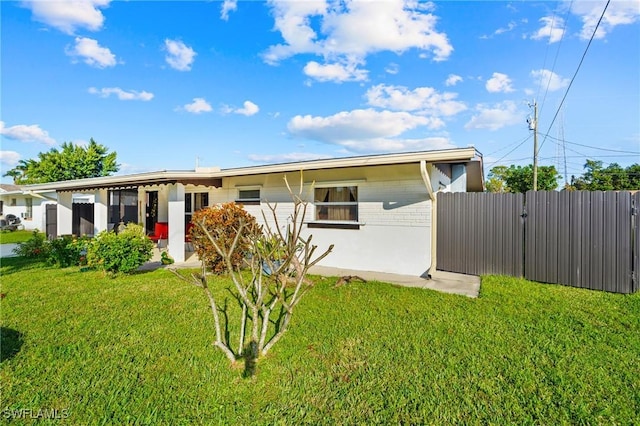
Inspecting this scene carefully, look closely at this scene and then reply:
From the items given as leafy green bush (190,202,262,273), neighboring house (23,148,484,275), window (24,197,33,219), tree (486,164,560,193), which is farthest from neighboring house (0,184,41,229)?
tree (486,164,560,193)

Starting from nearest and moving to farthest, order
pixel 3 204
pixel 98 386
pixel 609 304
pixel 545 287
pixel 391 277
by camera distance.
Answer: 1. pixel 98 386
2. pixel 609 304
3. pixel 545 287
4. pixel 391 277
5. pixel 3 204

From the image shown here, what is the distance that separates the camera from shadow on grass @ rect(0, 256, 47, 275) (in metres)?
8.34

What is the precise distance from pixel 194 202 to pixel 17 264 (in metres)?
5.44

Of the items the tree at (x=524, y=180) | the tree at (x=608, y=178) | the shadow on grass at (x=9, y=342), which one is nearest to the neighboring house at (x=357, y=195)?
the shadow on grass at (x=9, y=342)

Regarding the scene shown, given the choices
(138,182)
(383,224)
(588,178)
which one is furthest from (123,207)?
(588,178)

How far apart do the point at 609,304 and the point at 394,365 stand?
4.71 m

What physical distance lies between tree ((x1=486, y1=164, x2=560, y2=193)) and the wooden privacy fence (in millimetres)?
25115

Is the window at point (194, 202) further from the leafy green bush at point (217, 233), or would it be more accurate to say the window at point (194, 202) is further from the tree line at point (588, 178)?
the tree line at point (588, 178)

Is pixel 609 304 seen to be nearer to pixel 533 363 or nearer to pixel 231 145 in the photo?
pixel 533 363

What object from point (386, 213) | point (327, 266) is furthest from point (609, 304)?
point (327, 266)

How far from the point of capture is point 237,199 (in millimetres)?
10922

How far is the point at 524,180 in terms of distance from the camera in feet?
102

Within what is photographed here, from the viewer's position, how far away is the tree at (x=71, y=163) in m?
Result: 28.2

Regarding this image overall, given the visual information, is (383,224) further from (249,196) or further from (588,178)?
(588,178)
